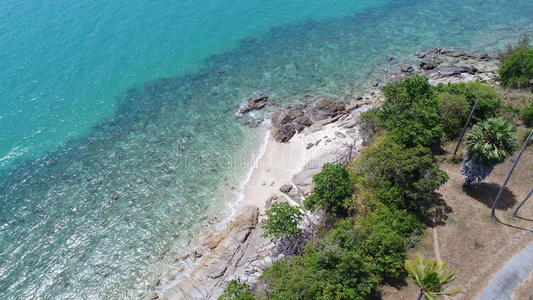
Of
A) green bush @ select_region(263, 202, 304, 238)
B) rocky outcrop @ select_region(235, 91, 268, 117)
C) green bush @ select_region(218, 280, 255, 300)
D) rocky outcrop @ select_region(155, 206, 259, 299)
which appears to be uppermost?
rocky outcrop @ select_region(235, 91, 268, 117)

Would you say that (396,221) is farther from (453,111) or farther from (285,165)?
(453,111)

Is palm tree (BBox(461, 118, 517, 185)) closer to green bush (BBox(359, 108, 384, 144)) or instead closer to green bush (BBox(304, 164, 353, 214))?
green bush (BBox(359, 108, 384, 144))

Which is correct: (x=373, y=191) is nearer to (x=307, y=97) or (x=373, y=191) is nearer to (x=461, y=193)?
(x=461, y=193)

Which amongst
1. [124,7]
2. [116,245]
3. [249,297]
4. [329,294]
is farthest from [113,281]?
[124,7]

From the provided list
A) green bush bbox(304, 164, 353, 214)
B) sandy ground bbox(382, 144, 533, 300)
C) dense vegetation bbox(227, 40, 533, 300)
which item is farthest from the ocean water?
sandy ground bbox(382, 144, 533, 300)

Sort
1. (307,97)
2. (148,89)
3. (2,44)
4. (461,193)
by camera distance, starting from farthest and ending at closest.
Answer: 1. (2,44)
2. (148,89)
3. (307,97)
4. (461,193)

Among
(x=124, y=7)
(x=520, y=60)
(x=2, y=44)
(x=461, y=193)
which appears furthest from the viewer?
(x=124, y=7)
